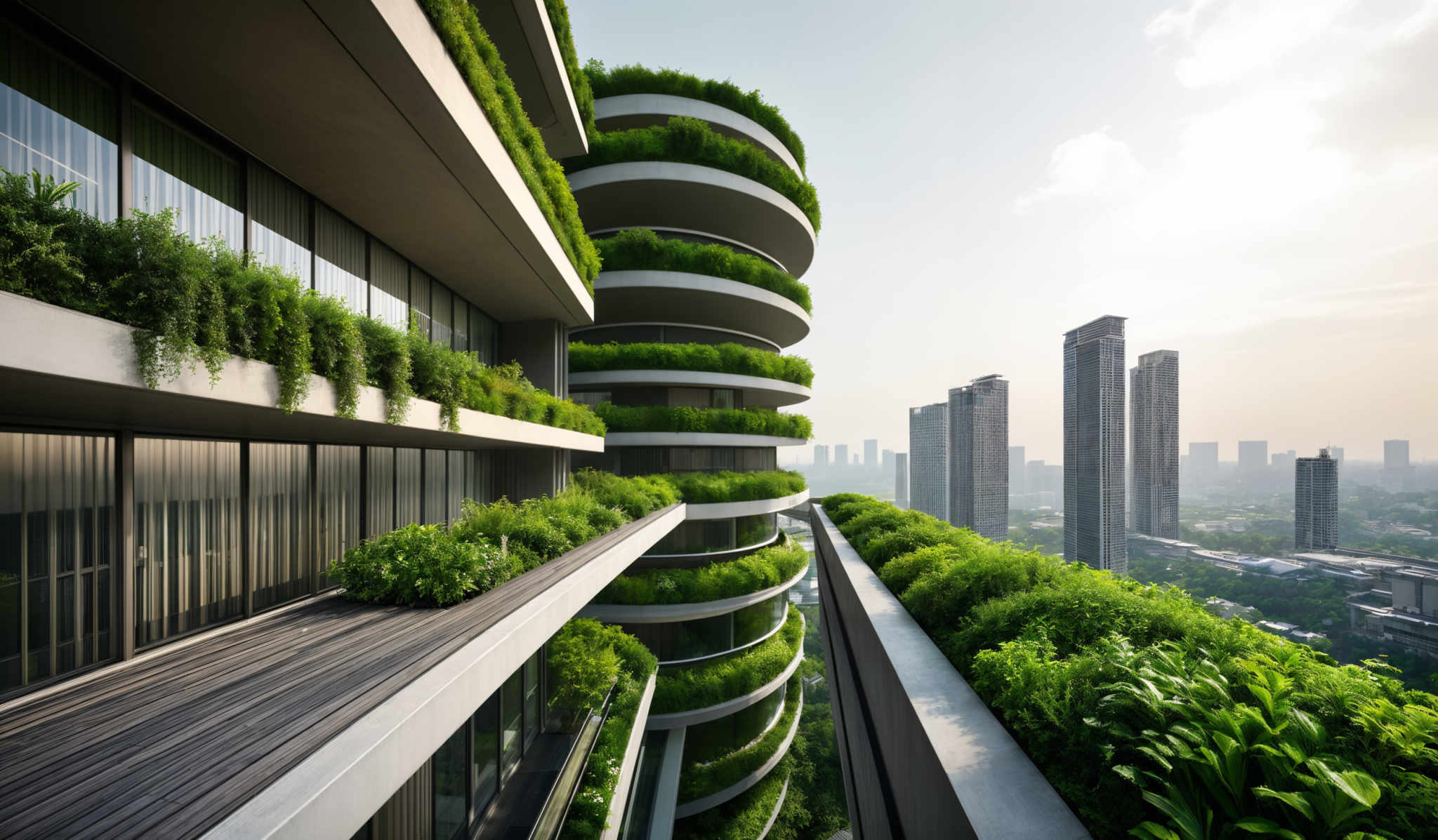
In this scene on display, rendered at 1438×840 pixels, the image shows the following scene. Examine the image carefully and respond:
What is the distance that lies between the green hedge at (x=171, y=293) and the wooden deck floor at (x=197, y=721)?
2311 mm

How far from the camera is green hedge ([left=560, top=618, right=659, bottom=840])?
866 cm

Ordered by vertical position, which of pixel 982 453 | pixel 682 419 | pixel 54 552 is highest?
pixel 682 419

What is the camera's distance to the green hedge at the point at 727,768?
656 inches

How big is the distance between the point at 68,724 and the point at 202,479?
8.05 feet

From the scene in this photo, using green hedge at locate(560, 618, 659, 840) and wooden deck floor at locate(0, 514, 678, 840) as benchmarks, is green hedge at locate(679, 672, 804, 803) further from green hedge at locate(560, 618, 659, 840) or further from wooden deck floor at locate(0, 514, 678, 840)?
wooden deck floor at locate(0, 514, 678, 840)

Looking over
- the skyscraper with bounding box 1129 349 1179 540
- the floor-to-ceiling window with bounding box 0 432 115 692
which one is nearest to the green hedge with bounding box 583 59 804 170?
the floor-to-ceiling window with bounding box 0 432 115 692

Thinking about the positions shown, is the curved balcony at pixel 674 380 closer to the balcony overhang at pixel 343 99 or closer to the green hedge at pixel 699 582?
the green hedge at pixel 699 582

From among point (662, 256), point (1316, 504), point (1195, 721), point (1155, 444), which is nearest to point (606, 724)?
point (1195, 721)

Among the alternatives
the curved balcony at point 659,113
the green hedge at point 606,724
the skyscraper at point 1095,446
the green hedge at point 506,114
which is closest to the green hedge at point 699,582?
the green hedge at point 606,724

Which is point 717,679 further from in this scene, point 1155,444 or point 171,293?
point 1155,444

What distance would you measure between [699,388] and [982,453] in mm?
31842

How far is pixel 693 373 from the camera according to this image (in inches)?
704

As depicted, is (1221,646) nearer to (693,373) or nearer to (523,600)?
(523,600)

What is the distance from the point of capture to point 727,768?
687 inches
